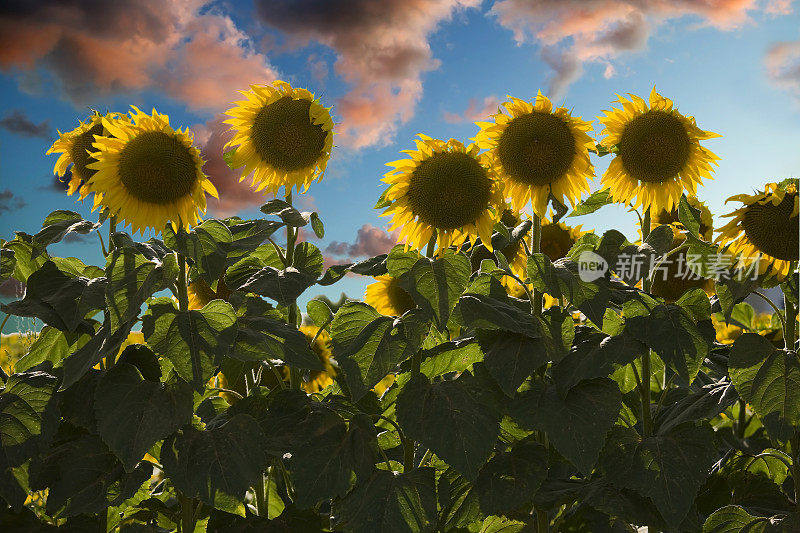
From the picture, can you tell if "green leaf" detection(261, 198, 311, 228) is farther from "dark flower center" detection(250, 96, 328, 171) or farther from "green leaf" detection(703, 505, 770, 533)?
"green leaf" detection(703, 505, 770, 533)

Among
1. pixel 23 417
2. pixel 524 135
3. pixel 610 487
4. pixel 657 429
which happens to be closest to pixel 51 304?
pixel 23 417

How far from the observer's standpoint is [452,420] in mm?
1487

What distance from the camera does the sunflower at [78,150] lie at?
6.15 feet

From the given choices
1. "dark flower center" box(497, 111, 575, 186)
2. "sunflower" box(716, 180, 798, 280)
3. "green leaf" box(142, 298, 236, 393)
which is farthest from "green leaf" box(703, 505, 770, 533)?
"green leaf" box(142, 298, 236, 393)

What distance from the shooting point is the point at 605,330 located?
169 centimetres

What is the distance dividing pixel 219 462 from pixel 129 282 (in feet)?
1.33

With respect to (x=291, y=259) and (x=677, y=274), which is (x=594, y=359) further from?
(x=291, y=259)

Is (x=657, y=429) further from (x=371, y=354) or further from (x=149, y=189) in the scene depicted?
(x=149, y=189)

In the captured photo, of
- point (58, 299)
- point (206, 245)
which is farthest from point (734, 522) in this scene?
point (58, 299)

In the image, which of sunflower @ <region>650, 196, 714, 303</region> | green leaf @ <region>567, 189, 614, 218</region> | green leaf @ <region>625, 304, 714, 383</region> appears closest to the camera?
green leaf @ <region>625, 304, 714, 383</region>

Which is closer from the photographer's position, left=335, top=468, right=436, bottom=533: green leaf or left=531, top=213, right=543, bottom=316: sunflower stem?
left=335, top=468, right=436, bottom=533: green leaf

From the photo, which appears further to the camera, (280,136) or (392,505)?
(280,136)

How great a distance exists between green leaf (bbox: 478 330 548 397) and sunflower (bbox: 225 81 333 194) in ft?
2.22

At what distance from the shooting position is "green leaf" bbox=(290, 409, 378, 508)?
1505mm
